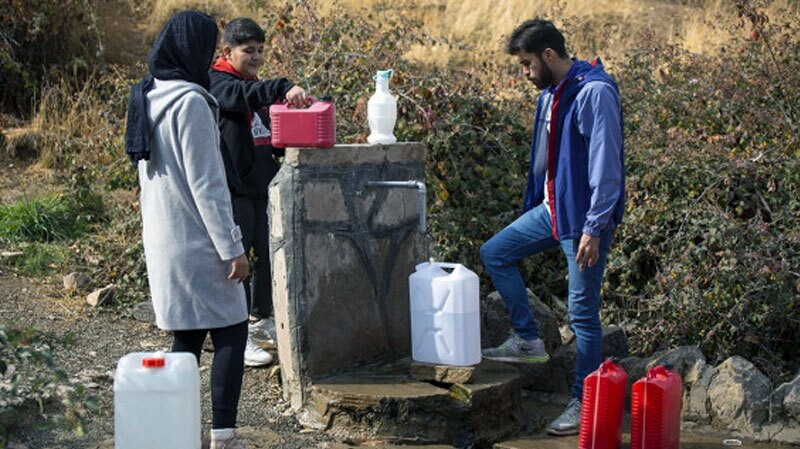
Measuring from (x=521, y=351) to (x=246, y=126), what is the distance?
1.92 metres

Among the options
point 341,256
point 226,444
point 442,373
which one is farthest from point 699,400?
point 226,444

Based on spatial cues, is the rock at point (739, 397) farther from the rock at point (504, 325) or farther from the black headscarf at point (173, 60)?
the black headscarf at point (173, 60)

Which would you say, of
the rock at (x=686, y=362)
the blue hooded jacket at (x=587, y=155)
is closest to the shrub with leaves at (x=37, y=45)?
the blue hooded jacket at (x=587, y=155)

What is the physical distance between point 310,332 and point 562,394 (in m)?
1.68

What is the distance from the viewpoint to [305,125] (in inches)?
242

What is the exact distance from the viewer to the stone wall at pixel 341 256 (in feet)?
20.5

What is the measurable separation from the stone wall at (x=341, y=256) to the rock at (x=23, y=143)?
17.9 feet

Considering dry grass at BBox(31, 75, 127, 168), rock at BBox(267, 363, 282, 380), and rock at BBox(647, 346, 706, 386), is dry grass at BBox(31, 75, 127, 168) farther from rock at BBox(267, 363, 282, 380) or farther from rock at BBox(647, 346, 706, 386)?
rock at BBox(647, 346, 706, 386)

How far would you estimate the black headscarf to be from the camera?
5.07 m

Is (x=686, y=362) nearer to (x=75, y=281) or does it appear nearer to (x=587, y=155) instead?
(x=587, y=155)

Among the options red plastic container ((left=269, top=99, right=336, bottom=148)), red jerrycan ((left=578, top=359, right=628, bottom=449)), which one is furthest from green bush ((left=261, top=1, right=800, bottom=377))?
red plastic container ((left=269, top=99, right=336, bottom=148))

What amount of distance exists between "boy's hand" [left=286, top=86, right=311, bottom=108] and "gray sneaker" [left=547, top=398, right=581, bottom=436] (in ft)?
6.77

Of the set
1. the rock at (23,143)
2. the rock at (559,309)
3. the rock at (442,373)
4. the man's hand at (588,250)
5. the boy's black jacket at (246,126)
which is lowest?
the rock at (559,309)

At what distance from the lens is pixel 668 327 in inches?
296
